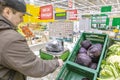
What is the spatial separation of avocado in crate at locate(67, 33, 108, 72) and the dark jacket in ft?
1.37

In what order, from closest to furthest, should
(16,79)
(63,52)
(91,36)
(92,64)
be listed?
(16,79) → (92,64) → (91,36) → (63,52)

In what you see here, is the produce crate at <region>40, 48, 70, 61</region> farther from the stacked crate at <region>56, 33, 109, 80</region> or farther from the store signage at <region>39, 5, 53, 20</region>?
the store signage at <region>39, 5, 53, 20</region>

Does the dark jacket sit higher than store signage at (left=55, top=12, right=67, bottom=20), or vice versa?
store signage at (left=55, top=12, right=67, bottom=20)

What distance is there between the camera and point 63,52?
174cm

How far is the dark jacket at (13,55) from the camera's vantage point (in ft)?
2.55

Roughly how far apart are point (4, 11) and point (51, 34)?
1.48 meters

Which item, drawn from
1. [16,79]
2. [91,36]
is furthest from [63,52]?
[16,79]

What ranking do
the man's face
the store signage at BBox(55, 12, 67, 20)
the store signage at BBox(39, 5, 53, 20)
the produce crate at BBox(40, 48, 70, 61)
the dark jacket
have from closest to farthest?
the dark jacket
the man's face
the produce crate at BBox(40, 48, 70, 61)
the store signage at BBox(55, 12, 67, 20)
the store signage at BBox(39, 5, 53, 20)

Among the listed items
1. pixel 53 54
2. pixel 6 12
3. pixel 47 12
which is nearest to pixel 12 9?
pixel 6 12

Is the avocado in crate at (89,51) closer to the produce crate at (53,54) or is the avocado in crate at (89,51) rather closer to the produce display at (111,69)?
the produce display at (111,69)

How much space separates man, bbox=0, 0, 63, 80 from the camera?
2.56 ft

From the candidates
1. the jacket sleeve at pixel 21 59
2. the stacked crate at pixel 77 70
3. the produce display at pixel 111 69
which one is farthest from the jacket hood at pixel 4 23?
the produce display at pixel 111 69

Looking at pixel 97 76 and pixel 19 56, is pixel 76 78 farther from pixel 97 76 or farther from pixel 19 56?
pixel 19 56

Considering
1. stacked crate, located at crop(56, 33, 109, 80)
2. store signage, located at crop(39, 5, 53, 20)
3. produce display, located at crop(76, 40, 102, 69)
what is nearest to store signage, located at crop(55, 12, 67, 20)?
store signage, located at crop(39, 5, 53, 20)
